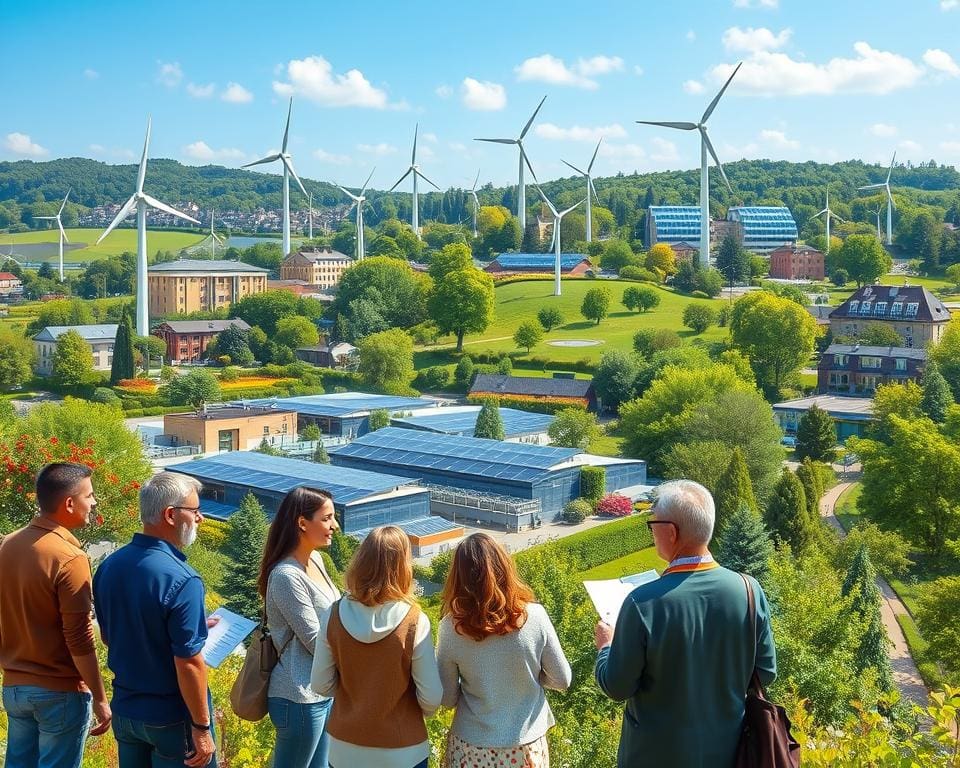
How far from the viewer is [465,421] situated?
137ft

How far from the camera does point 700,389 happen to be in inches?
1468

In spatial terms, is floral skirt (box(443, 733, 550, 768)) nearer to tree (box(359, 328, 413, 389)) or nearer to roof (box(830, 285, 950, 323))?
tree (box(359, 328, 413, 389))

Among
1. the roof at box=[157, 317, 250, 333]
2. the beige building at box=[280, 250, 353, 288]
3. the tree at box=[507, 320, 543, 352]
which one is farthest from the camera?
the beige building at box=[280, 250, 353, 288]

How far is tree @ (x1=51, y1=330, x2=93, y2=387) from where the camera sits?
51.9 metres

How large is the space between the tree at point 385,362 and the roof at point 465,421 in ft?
28.3

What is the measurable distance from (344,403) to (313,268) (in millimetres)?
52441

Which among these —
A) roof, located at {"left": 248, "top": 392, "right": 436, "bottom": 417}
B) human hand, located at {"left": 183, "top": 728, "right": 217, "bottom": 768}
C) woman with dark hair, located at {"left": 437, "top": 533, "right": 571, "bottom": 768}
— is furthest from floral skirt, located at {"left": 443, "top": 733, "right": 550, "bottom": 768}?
roof, located at {"left": 248, "top": 392, "right": 436, "bottom": 417}

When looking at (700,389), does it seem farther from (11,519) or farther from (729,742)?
(729,742)

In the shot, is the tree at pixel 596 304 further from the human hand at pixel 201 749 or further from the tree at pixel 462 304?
the human hand at pixel 201 749

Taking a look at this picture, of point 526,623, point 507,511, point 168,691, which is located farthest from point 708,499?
point 507,511

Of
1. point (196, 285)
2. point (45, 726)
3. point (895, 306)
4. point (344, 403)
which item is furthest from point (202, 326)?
point (45, 726)

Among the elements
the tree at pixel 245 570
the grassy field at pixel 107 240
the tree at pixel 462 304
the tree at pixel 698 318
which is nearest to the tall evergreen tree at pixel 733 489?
the tree at pixel 245 570

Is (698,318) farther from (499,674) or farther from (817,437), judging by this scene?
(499,674)

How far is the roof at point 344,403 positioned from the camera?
4416 cm
